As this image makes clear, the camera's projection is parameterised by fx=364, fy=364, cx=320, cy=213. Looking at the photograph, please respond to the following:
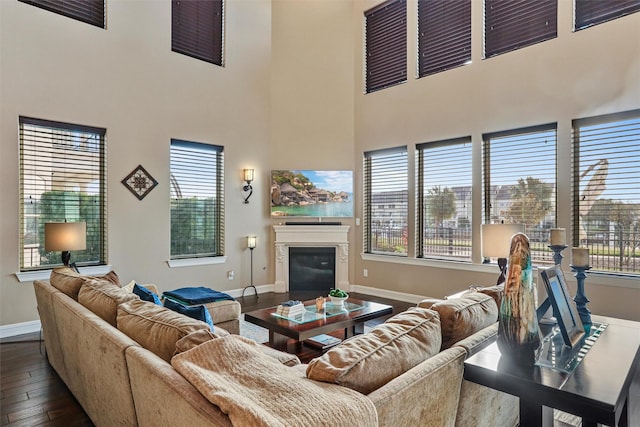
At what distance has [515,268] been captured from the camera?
140cm

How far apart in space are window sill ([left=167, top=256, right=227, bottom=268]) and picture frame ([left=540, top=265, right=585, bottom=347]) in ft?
15.7

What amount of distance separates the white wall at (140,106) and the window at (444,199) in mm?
2633

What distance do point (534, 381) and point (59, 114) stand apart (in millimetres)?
5219

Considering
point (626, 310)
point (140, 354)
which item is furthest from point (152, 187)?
point (626, 310)

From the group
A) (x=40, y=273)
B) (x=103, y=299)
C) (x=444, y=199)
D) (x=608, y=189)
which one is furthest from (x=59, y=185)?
(x=608, y=189)

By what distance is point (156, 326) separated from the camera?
64.9 inches

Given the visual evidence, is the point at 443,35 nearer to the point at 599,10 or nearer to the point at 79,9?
the point at 599,10

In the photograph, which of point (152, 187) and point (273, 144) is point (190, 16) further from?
point (152, 187)

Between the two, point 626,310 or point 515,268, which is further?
point 626,310

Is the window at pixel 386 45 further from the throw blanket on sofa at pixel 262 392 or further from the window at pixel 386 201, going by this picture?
the throw blanket on sofa at pixel 262 392

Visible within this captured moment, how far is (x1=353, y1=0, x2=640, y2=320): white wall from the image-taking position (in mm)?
3928

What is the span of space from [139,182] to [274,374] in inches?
177

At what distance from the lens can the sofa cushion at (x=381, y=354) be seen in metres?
1.21

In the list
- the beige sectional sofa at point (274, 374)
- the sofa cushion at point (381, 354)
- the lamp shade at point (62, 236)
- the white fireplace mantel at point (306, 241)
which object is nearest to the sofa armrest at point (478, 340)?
the beige sectional sofa at point (274, 374)
